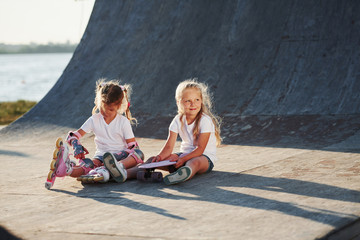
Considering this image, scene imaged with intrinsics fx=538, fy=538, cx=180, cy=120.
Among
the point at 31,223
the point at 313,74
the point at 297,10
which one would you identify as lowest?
the point at 31,223

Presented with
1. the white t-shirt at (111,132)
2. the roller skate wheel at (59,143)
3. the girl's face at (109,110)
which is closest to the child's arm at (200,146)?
the white t-shirt at (111,132)

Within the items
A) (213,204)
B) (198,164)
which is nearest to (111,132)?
(198,164)

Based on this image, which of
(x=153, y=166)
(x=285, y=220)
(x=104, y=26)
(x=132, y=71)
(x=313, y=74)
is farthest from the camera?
(x=104, y=26)

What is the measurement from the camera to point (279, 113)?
24.4ft

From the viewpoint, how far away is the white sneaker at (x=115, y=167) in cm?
445

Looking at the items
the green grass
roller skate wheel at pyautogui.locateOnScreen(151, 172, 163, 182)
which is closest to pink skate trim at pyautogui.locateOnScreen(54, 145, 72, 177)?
roller skate wheel at pyautogui.locateOnScreen(151, 172, 163, 182)

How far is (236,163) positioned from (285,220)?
85.7 inches

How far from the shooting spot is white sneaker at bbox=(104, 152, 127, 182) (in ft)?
14.6

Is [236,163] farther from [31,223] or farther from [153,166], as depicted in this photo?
[31,223]

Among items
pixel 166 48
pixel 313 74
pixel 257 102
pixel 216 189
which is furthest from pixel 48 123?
pixel 216 189

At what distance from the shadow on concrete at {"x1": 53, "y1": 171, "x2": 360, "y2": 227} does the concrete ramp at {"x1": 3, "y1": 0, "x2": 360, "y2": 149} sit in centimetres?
194

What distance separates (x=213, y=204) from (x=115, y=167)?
3.71 ft

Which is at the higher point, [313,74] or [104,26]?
[104,26]

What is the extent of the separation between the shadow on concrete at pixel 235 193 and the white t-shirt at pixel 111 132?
1.58ft
